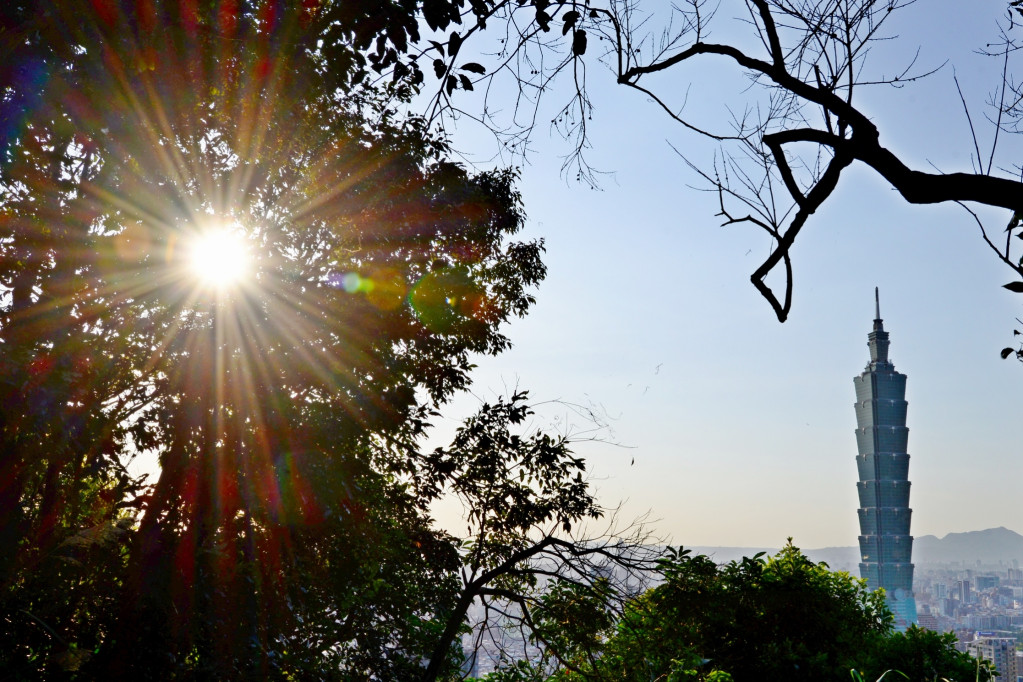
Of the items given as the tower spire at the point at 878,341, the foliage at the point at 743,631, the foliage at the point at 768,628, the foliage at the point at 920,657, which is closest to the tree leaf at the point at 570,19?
the foliage at the point at 743,631

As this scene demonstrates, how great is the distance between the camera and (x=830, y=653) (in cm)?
1114

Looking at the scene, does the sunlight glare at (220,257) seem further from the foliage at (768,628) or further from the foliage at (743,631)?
the foliage at (768,628)

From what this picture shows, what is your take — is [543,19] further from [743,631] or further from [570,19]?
[743,631]

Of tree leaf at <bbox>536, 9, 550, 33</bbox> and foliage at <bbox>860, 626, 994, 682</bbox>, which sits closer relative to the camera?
tree leaf at <bbox>536, 9, 550, 33</bbox>

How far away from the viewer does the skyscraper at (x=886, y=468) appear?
Result: 509 feet

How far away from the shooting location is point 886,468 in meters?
156

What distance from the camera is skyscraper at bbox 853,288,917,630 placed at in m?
155

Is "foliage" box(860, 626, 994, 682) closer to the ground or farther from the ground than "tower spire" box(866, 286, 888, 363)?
closer to the ground

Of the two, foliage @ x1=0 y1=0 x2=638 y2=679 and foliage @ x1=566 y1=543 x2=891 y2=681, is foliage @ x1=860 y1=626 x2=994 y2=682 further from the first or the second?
foliage @ x1=0 y1=0 x2=638 y2=679

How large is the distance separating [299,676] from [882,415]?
166125 millimetres

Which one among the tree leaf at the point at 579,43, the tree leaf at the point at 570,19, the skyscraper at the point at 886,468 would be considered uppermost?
the skyscraper at the point at 886,468

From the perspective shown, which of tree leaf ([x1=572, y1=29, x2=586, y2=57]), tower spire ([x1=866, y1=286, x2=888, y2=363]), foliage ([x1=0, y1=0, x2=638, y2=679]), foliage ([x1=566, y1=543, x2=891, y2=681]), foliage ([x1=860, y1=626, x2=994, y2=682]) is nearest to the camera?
tree leaf ([x1=572, y1=29, x2=586, y2=57])

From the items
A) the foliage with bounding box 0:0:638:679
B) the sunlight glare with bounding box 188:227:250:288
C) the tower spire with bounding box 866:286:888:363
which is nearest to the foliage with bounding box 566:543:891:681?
the foliage with bounding box 0:0:638:679

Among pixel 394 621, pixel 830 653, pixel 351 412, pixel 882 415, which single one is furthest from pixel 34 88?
pixel 882 415
